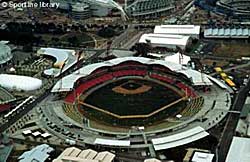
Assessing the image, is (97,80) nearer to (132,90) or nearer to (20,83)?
(132,90)

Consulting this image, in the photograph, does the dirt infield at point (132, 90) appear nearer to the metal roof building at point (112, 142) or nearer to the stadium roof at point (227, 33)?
the metal roof building at point (112, 142)

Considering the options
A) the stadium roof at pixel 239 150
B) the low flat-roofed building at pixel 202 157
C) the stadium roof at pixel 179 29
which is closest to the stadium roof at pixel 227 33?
the stadium roof at pixel 179 29

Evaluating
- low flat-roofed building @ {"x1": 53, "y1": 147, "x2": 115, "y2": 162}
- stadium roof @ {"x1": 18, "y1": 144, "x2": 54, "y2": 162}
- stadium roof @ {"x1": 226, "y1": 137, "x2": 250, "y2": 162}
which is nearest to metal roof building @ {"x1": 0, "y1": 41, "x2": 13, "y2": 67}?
stadium roof @ {"x1": 18, "y1": 144, "x2": 54, "y2": 162}

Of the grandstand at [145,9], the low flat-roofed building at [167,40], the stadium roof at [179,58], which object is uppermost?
the grandstand at [145,9]

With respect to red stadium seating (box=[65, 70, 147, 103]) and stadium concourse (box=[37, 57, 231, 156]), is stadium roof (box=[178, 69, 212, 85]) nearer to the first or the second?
stadium concourse (box=[37, 57, 231, 156])

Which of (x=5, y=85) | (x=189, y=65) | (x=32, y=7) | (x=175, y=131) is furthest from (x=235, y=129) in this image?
(x=32, y=7)

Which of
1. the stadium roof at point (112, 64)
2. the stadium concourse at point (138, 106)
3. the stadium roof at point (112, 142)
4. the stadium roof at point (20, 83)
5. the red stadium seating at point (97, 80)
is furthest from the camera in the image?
the stadium roof at point (20, 83)

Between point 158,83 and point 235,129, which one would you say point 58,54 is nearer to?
point 158,83
